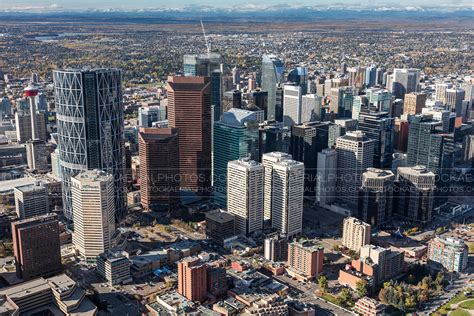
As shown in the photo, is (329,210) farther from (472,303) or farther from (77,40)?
(77,40)

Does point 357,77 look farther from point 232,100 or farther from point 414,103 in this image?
point 232,100

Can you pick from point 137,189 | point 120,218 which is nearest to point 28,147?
point 137,189

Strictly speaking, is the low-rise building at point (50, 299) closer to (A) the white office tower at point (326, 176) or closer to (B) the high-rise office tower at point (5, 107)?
(A) the white office tower at point (326, 176)

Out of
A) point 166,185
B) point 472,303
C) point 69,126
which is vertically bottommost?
point 472,303

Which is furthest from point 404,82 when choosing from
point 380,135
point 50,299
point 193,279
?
point 50,299

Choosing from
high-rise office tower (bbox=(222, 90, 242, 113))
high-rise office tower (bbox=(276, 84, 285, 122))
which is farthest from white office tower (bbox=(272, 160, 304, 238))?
high-rise office tower (bbox=(276, 84, 285, 122))

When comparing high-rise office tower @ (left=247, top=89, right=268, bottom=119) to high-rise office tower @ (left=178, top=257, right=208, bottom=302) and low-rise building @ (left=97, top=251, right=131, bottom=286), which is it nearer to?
low-rise building @ (left=97, top=251, right=131, bottom=286)

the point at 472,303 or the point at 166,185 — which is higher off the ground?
the point at 166,185
